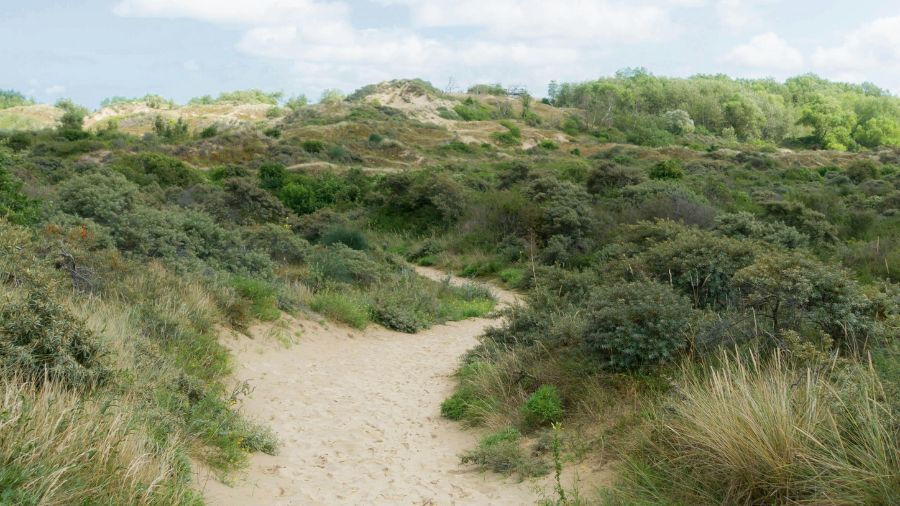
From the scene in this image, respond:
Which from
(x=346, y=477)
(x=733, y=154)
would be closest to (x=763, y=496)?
(x=346, y=477)

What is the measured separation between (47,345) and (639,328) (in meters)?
4.56

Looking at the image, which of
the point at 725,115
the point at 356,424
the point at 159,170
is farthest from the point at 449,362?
the point at 725,115

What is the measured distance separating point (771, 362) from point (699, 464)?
49.6 inches

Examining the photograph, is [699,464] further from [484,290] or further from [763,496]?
[484,290]

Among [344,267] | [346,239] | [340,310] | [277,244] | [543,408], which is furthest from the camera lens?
[346,239]

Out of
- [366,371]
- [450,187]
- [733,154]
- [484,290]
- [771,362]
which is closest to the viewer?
[771,362]

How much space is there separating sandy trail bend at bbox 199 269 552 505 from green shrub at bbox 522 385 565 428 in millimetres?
697

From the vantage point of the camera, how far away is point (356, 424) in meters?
7.58

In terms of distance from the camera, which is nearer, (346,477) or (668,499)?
(668,499)

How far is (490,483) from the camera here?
5.76 meters

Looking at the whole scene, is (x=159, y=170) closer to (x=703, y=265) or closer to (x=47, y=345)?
(x=703, y=265)

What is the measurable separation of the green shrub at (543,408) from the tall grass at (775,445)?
4.65ft

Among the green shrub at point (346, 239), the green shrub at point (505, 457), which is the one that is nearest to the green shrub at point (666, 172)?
the green shrub at point (346, 239)

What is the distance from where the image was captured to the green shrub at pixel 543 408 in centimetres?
642
